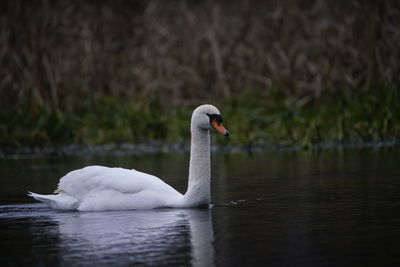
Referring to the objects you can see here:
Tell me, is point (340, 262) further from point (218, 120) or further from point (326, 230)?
point (218, 120)

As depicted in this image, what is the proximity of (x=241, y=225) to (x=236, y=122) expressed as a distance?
411 inches

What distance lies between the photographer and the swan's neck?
31.9ft

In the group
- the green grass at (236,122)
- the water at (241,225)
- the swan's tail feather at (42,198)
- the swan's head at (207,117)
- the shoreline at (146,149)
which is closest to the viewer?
the water at (241,225)

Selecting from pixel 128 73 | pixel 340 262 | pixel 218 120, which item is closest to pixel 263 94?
pixel 128 73

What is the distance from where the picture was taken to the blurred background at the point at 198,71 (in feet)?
60.3

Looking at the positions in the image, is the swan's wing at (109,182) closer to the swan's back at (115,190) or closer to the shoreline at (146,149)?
the swan's back at (115,190)

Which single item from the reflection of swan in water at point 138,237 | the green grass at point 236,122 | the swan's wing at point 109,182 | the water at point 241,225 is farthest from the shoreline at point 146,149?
the reflection of swan in water at point 138,237

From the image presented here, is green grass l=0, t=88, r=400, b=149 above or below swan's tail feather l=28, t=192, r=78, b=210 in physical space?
above

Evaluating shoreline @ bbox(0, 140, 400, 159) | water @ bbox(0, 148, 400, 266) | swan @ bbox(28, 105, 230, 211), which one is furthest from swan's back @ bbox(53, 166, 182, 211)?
shoreline @ bbox(0, 140, 400, 159)

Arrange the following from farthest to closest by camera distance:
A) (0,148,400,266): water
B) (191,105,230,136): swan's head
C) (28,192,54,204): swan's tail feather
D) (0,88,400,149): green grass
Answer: (0,88,400,149): green grass, (191,105,230,136): swan's head, (28,192,54,204): swan's tail feather, (0,148,400,266): water

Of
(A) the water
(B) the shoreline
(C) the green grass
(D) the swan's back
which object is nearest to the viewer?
(A) the water

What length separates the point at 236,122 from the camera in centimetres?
1872

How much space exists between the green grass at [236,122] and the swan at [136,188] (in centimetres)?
671

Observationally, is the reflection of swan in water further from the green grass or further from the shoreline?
the green grass
